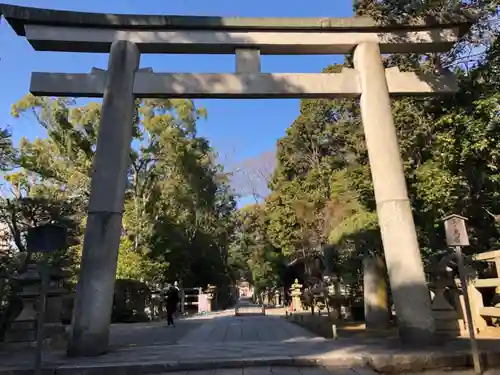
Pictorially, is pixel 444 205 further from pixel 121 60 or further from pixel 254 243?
pixel 254 243

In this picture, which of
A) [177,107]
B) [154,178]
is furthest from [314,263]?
[177,107]

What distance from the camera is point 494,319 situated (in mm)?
9914

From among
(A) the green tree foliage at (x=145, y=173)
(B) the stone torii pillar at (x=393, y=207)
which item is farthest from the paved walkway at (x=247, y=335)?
(A) the green tree foliage at (x=145, y=173)

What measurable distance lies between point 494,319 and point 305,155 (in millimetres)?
14493

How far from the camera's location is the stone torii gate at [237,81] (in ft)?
23.4

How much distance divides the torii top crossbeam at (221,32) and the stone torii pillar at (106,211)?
0.49 m

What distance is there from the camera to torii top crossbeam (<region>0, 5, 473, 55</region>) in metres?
8.02

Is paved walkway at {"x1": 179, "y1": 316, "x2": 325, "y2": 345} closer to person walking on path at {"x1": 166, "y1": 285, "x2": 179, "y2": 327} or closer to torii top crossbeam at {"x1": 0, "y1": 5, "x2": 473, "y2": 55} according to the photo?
person walking on path at {"x1": 166, "y1": 285, "x2": 179, "y2": 327}

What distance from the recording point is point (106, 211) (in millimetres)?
7223

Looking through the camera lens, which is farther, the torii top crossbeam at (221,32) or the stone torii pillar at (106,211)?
the torii top crossbeam at (221,32)

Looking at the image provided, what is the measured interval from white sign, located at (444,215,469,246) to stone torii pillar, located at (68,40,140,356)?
5.55 metres

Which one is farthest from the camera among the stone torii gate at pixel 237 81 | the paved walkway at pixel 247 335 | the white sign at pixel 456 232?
the paved walkway at pixel 247 335

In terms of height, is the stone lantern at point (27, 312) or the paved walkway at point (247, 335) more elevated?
the stone lantern at point (27, 312)

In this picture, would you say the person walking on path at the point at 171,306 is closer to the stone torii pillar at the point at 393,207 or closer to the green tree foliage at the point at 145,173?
the green tree foliage at the point at 145,173
